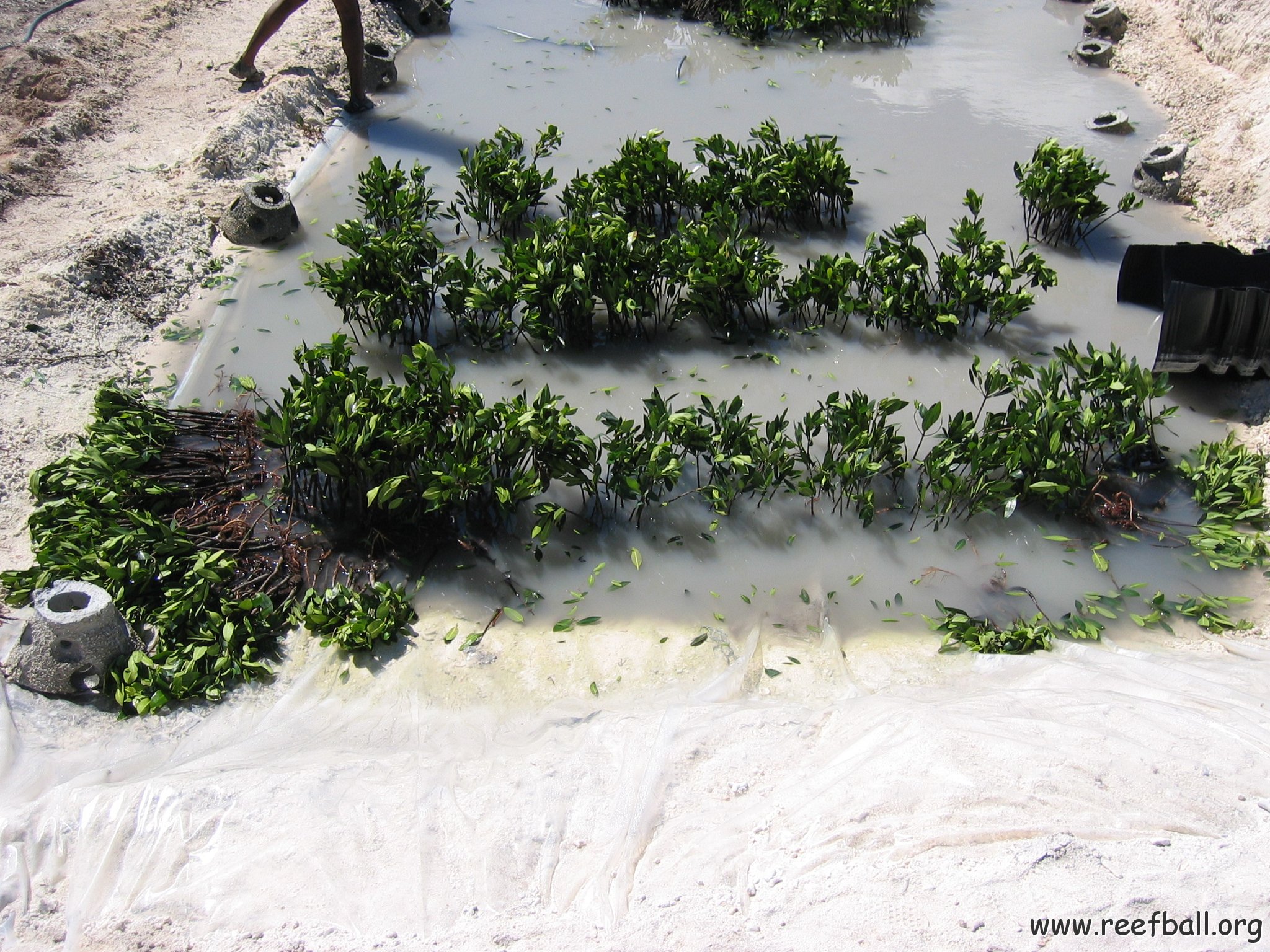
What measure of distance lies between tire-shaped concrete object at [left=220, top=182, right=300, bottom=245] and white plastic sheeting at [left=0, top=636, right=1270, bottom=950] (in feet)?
12.3

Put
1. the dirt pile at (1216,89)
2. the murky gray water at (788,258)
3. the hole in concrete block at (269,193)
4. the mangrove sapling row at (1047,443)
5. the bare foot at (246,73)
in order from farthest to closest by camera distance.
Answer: the bare foot at (246,73)
the dirt pile at (1216,89)
the hole in concrete block at (269,193)
the mangrove sapling row at (1047,443)
the murky gray water at (788,258)

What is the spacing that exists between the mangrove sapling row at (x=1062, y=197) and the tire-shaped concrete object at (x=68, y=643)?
6.33m

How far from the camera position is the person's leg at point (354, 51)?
7562 millimetres

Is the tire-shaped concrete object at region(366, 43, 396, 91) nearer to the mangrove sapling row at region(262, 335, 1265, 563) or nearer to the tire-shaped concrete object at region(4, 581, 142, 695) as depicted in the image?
the mangrove sapling row at region(262, 335, 1265, 563)

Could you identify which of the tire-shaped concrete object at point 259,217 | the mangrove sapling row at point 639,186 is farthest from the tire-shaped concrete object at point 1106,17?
the tire-shaped concrete object at point 259,217

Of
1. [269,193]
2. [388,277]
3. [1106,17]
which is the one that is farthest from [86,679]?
[1106,17]

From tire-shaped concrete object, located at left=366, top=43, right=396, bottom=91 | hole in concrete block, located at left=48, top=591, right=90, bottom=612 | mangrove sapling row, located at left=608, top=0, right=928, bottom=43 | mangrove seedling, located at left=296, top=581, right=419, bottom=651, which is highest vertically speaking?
mangrove sapling row, located at left=608, top=0, right=928, bottom=43

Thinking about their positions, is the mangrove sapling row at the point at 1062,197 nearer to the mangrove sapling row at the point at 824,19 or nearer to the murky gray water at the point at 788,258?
the murky gray water at the point at 788,258

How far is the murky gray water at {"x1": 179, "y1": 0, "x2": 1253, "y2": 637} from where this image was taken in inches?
175

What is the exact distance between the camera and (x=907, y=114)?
8188 millimetres

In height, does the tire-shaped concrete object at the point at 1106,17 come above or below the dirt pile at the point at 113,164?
above

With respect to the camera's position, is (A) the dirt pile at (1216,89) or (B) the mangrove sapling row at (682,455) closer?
(B) the mangrove sapling row at (682,455)

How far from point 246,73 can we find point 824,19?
571 cm

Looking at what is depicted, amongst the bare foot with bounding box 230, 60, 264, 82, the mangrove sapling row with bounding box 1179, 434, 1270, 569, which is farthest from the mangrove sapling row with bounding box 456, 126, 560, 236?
the mangrove sapling row with bounding box 1179, 434, 1270, 569
